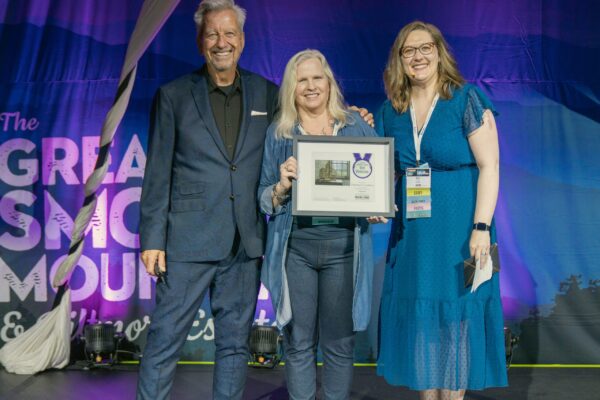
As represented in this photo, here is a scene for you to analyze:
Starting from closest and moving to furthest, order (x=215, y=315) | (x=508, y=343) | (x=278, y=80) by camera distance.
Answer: (x=215, y=315)
(x=508, y=343)
(x=278, y=80)

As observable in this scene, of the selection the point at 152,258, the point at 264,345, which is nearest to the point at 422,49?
the point at 152,258

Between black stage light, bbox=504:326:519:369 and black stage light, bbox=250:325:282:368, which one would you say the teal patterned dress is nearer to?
black stage light, bbox=504:326:519:369

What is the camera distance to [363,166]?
2.62 m

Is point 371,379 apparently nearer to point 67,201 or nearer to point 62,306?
point 62,306

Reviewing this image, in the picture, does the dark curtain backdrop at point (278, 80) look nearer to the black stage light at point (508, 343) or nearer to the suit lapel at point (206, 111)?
the black stage light at point (508, 343)

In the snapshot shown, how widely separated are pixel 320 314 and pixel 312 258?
0.79ft

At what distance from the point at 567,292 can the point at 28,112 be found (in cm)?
375

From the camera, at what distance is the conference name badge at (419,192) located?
2.67 metres

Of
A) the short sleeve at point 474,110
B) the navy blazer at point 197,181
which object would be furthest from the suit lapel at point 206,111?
the short sleeve at point 474,110

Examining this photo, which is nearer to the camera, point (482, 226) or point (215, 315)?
point (482, 226)

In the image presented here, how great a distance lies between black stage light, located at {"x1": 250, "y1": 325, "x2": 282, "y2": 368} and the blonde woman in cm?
167

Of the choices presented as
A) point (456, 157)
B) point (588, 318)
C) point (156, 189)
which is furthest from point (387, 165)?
point (588, 318)

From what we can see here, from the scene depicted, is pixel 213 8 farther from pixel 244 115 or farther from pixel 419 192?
pixel 419 192

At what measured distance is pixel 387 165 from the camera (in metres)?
2.61
